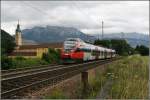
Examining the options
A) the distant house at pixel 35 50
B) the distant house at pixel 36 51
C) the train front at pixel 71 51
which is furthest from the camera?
the distant house at pixel 36 51

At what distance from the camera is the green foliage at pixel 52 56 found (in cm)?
4312

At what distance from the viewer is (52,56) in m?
45.1

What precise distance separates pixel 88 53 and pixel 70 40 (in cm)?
418

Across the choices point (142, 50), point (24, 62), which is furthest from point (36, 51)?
point (142, 50)

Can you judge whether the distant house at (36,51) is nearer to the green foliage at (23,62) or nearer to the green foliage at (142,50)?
the green foliage at (23,62)

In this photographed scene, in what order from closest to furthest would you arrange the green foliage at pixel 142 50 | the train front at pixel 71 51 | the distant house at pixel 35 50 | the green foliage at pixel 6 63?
the green foliage at pixel 6 63 < the train front at pixel 71 51 < the distant house at pixel 35 50 < the green foliage at pixel 142 50

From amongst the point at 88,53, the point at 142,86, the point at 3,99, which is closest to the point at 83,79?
the point at 142,86

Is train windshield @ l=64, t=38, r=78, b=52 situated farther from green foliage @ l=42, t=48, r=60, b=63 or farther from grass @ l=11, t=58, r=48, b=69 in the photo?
green foliage @ l=42, t=48, r=60, b=63

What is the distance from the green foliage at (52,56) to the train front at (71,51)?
3.01 m

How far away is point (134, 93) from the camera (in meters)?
10.1

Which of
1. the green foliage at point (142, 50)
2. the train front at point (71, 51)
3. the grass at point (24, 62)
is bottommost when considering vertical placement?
the green foliage at point (142, 50)

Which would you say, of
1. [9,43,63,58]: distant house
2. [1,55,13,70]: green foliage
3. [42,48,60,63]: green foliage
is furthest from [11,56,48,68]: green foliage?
[9,43,63,58]: distant house

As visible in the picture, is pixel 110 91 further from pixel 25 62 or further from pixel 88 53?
pixel 88 53

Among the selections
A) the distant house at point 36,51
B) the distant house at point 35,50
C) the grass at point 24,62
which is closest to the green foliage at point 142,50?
the distant house at point 35,50
